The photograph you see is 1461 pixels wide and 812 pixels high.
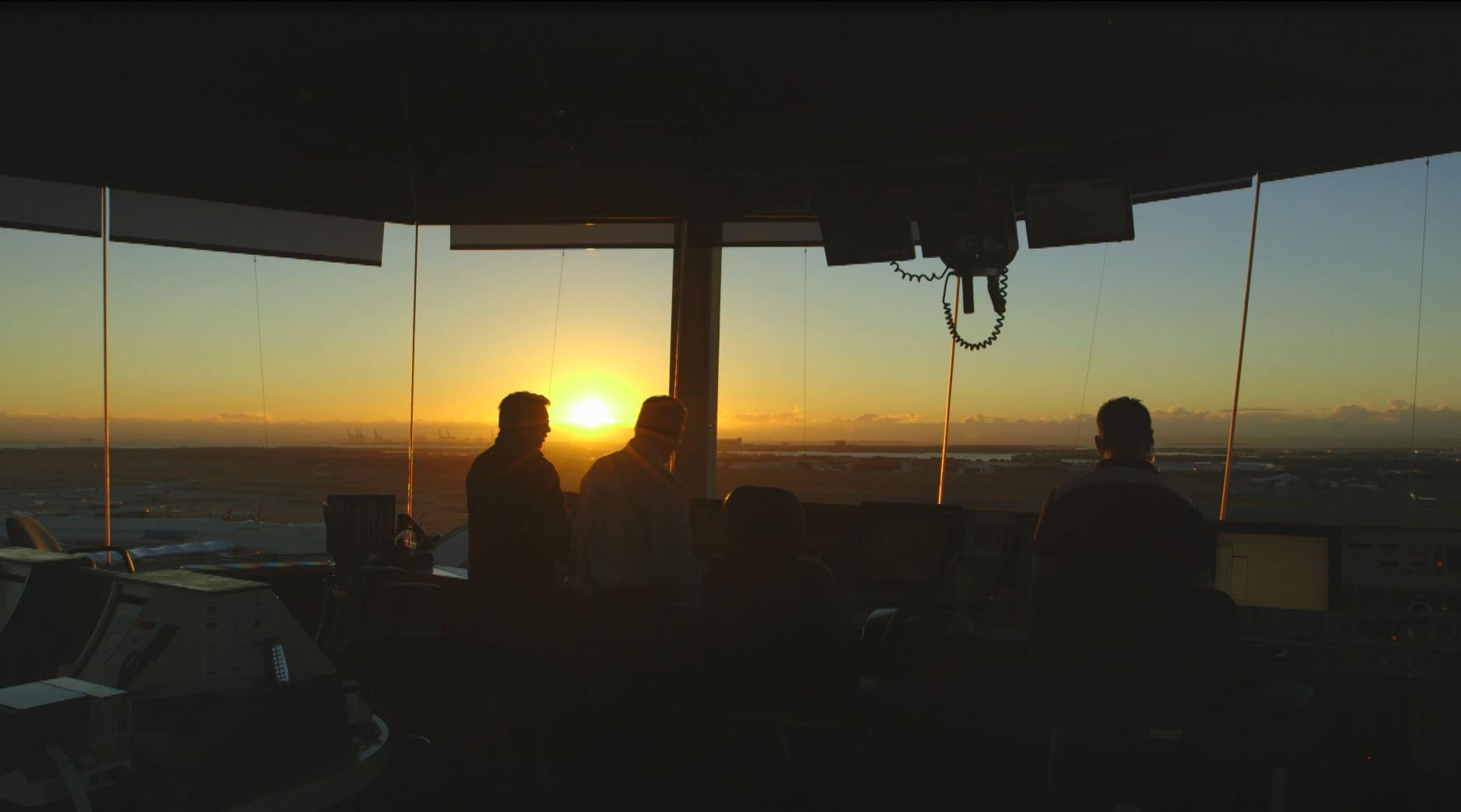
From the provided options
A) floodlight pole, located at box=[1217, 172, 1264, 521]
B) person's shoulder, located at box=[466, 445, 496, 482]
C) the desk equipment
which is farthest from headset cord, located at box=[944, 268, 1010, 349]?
the desk equipment

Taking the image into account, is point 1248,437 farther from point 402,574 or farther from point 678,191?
point 402,574

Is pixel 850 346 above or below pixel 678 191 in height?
below

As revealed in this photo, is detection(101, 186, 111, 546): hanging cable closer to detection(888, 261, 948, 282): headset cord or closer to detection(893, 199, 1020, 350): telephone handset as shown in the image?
detection(888, 261, 948, 282): headset cord

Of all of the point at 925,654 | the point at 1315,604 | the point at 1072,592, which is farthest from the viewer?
the point at 925,654

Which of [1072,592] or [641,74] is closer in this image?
[1072,592]

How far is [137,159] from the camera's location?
15.6ft

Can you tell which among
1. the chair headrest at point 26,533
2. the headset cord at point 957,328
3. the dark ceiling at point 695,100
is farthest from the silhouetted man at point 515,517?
the headset cord at point 957,328

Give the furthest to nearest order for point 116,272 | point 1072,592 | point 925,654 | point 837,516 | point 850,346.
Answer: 1. point 850,346
2. point 116,272
3. point 837,516
4. point 925,654
5. point 1072,592

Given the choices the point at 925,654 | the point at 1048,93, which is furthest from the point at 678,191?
the point at 925,654

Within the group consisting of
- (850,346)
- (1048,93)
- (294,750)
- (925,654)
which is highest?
(1048,93)

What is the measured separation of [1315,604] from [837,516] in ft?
5.65

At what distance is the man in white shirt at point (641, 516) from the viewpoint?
10.5ft

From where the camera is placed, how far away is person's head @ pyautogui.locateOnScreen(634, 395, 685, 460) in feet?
10.7

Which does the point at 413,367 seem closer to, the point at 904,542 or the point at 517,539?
the point at 517,539
